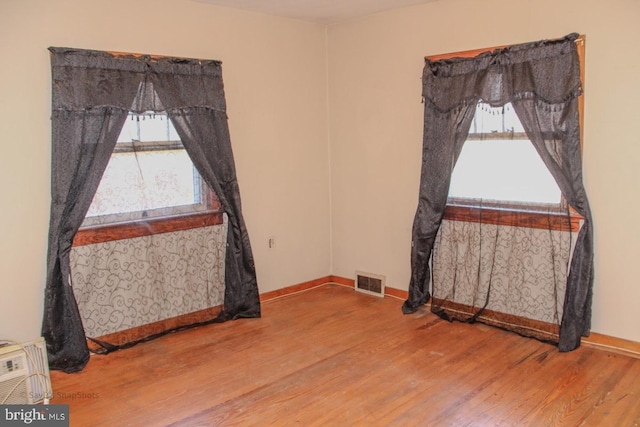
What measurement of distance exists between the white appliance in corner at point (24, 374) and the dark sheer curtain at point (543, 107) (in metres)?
A: 2.97

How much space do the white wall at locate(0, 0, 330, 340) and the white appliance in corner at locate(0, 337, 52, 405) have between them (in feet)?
1.54

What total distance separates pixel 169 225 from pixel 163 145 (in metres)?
0.59

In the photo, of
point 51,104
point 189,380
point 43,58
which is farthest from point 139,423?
point 43,58

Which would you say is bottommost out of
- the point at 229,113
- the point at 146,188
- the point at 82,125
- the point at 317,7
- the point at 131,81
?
the point at 146,188

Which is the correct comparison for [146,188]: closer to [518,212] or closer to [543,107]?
[518,212]

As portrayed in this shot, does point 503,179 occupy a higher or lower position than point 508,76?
lower

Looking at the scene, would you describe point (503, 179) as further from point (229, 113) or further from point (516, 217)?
point (229, 113)

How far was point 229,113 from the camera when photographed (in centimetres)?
423

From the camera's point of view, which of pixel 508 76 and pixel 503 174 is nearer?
pixel 508 76

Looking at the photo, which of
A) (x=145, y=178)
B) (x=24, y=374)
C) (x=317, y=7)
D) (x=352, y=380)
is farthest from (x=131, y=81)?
(x=352, y=380)

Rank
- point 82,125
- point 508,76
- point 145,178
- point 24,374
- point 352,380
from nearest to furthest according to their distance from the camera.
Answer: point 24,374 → point 352,380 → point 82,125 → point 508,76 → point 145,178

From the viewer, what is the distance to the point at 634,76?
3.17m

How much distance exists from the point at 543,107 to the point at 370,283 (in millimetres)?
2169

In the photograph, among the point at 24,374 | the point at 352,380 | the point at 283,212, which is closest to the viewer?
the point at 24,374
